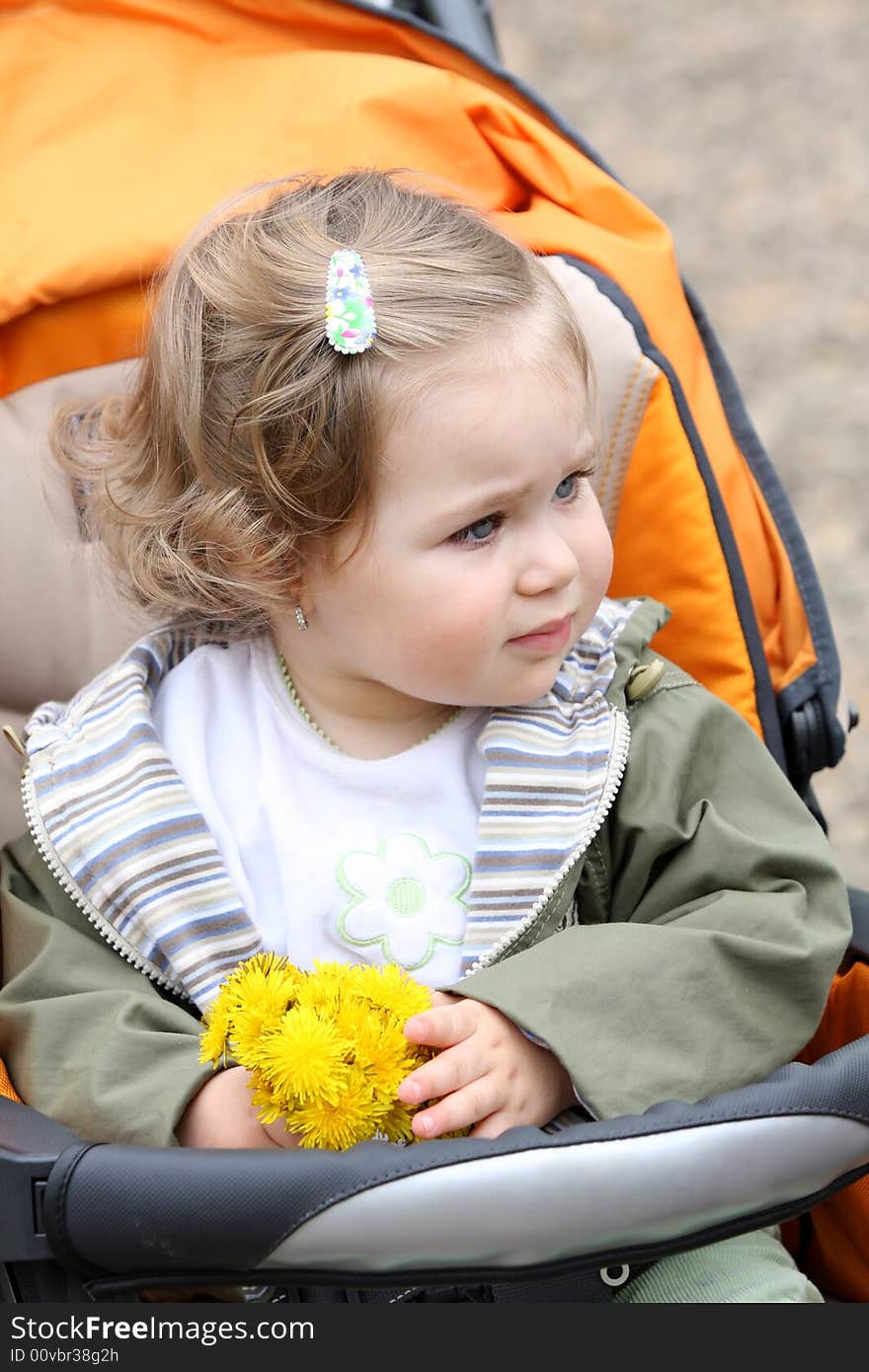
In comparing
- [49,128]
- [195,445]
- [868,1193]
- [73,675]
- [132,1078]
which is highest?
[49,128]

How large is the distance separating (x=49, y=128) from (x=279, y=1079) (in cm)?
86

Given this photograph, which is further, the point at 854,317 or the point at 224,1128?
the point at 854,317

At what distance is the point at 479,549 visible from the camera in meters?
1.09

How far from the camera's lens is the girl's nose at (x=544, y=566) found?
1.08m

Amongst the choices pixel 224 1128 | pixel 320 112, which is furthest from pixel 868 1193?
pixel 320 112

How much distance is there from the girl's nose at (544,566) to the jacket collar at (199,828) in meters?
0.14

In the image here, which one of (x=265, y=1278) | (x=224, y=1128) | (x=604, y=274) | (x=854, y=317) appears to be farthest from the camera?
(x=854, y=317)

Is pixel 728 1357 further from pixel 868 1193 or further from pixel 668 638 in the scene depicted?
pixel 668 638

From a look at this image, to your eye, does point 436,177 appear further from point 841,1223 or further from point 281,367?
point 841,1223

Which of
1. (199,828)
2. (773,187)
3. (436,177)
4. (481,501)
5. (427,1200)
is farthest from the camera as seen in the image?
(773,187)

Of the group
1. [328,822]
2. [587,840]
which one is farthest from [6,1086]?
[587,840]

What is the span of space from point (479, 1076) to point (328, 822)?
0.27 meters

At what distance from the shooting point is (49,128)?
139 cm

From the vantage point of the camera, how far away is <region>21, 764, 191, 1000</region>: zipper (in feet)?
3.82
